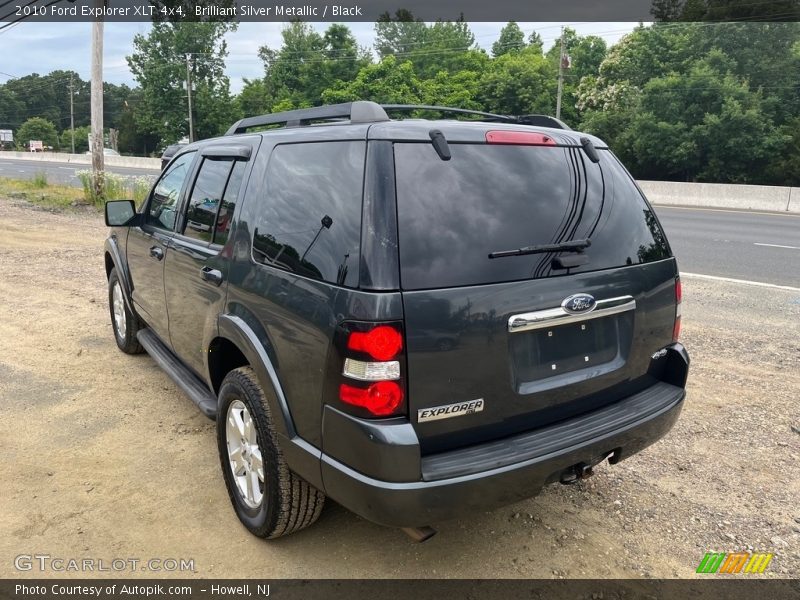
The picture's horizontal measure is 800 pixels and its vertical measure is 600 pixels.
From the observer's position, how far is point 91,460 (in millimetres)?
3555

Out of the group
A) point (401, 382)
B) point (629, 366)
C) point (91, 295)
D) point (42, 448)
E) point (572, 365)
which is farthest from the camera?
point (91, 295)

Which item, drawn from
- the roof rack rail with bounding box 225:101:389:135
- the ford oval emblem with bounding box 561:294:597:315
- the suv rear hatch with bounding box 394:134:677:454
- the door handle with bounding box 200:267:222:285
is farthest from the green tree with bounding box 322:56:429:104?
the ford oval emblem with bounding box 561:294:597:315

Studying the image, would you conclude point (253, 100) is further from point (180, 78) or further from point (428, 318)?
point (428, 318)

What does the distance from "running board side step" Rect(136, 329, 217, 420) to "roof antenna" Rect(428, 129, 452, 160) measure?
1779mm

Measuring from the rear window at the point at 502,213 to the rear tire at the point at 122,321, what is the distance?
138 inches

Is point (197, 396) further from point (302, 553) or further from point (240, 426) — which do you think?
point (302, 553)

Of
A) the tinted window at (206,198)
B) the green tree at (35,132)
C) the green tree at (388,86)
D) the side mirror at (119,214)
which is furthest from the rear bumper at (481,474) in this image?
the green tree at (35,132)

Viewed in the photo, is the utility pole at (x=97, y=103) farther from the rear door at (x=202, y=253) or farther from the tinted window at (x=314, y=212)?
the tinted window at (x=314, y=212)

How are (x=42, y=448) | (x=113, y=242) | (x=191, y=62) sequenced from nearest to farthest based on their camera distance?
(x=42, y=448)
(x=113, y=242)
(x=191, y=62)

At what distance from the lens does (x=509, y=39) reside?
70938 mm

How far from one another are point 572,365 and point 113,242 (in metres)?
4.19

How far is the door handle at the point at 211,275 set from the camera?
120 inches

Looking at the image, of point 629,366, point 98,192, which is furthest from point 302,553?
point 98,192

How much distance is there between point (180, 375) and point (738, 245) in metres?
11.2
